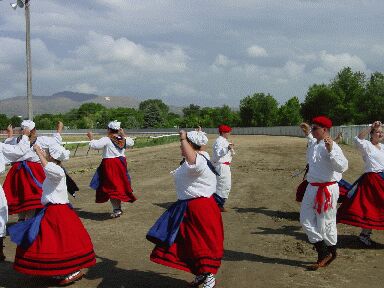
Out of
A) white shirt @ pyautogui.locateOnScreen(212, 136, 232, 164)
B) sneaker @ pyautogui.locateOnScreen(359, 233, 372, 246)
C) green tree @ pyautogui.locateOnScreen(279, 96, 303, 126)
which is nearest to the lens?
sneaker @ pyautogui.locateOnScreen(359, 233, 372, 246)

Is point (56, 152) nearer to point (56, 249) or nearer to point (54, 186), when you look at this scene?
point (54, 186)

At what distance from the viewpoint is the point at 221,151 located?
1097cm

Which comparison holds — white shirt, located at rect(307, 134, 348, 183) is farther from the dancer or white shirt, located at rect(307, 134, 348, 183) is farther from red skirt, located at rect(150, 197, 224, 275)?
the dancer

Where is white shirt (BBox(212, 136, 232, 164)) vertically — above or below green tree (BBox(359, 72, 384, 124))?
below

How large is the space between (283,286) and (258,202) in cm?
639

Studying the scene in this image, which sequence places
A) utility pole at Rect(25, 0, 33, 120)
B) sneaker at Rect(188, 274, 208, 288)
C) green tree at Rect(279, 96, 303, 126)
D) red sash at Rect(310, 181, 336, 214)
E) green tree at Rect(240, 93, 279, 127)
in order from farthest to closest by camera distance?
green tree at Rect(240, 93, 279, 127), green tree at Rect(279, 96, 303, 126), utility pole at Rect(25, 0, 33, 120), red sash at Rect(310, 181, 336, 214), sneaker at Rect(188, 274, 208, 288)

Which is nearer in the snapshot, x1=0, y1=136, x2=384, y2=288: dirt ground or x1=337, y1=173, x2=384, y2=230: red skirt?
x1=0, y1=136, x2=384, y2=288: dirt ground

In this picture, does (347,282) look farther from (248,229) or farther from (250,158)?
(250,158)

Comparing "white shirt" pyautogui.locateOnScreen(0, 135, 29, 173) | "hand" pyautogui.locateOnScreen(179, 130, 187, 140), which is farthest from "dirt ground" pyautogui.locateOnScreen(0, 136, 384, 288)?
"hand" pyautogui.locateOnScreen(179, 130, 187, 140)

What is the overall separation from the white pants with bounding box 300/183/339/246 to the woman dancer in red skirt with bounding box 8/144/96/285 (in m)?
2.92

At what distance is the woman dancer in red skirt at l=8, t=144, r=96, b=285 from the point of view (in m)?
5.86

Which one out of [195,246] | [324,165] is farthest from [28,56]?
[195,246]

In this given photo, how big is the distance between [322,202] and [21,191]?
519 cm

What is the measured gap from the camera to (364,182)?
8031 millimetres
